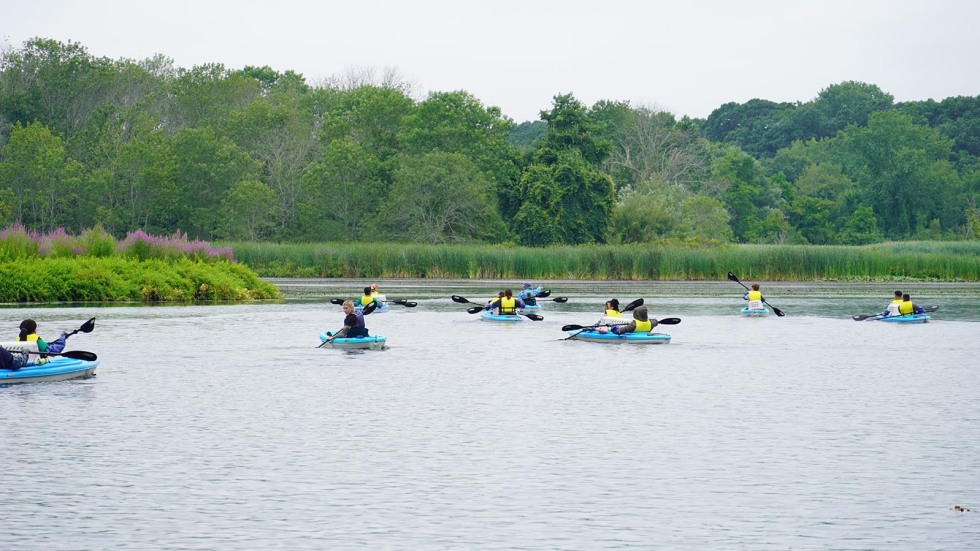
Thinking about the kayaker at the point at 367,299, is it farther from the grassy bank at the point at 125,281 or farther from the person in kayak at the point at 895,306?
the person in kayak at the point at 895,306

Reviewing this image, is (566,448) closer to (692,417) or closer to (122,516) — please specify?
(692,417)

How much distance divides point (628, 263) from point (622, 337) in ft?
115

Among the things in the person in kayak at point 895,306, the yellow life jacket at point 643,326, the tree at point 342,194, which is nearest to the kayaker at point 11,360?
the yellow life jacket at point 643,326

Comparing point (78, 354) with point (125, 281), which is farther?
point (125, 281)

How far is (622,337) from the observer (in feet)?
108

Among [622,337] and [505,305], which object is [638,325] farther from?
[505,305]

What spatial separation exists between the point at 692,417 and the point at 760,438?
212cm

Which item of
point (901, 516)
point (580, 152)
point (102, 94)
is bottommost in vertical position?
point (901, 516)

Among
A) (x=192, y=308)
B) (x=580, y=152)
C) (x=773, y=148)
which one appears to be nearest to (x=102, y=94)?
(x=580, y=152)

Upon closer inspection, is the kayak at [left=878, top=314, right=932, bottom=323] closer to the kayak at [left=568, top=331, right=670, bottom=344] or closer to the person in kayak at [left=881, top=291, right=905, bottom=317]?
the person in kayak at [left=881, top=291, right=905, bottom=317]

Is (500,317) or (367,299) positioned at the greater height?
(367,299)

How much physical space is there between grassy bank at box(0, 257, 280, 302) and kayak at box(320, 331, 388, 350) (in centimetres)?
1837

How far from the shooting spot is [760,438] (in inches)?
730

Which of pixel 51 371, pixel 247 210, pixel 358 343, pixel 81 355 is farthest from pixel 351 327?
pixel 247 210
